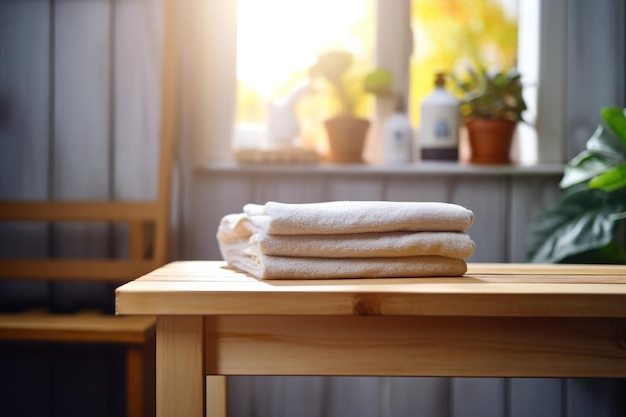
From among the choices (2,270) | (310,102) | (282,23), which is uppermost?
(282,23)

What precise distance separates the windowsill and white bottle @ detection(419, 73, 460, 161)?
0.06m

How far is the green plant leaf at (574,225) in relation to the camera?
5.13ft

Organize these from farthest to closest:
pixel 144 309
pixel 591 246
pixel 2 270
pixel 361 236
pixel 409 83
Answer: pixel 409 83, pixel 2 270, pixel 591 246, pixel 361 236, pixel 144 309

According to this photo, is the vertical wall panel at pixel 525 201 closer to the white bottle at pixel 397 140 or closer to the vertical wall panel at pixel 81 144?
the white bottle at pixel 397 140

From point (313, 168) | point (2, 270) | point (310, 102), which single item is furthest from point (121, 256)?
point (310, 102)

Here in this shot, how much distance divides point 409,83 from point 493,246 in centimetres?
55

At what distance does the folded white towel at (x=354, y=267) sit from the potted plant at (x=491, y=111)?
2.92ft

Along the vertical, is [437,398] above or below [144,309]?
below

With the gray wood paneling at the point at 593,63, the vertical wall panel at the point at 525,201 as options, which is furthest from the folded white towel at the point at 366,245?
the gray wood paneling at the point at 593,63

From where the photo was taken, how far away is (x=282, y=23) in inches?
77.3

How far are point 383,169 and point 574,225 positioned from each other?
1.73 ft

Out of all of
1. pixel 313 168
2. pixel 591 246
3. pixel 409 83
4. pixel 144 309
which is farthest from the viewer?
pixel 409 83

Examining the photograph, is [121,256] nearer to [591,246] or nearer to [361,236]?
[361,236]

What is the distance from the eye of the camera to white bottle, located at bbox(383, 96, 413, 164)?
5.95 ft
